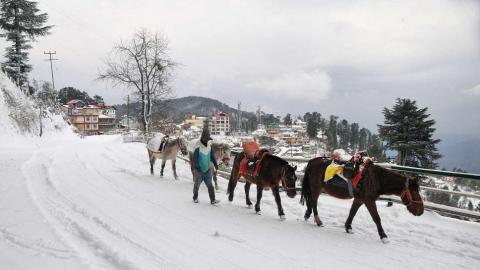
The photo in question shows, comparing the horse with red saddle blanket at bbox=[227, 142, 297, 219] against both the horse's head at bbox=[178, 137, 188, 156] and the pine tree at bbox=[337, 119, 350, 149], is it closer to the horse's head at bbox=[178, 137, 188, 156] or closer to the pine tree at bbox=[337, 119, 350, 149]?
the horse's head at bbox=[178, 137, 188, 156]

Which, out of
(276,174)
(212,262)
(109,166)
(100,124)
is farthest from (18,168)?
(100,124)

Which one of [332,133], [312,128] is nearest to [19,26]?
[312,128]

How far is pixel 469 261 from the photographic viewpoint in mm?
5883

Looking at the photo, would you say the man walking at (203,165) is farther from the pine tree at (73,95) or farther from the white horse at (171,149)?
the pine tree at (73,95)

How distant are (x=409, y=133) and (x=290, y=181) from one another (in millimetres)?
30326

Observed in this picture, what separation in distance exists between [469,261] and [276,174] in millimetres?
4026

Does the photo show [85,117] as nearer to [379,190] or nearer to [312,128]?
[312,128]

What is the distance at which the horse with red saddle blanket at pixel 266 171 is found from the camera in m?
8.34

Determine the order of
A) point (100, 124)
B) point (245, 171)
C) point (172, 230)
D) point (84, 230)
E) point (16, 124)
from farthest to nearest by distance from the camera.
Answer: point (100, 124) → point (16, 124) → point (245, 171) → point (172, 230) → point (84, 230)

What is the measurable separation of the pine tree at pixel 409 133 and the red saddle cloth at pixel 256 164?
27432mm

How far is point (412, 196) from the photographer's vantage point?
22.4 feet

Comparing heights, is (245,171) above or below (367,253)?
above

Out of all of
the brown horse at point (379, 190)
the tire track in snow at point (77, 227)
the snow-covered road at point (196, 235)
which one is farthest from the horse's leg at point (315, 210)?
the tire track in snow at point (77, 227)

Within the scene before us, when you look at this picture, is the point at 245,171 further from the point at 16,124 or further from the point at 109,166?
the point at 16,124
